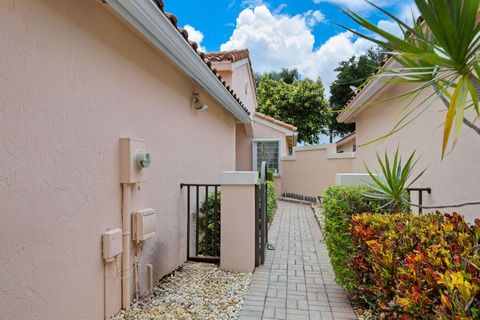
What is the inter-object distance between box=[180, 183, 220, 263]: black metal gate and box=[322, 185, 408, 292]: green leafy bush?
7.39 ft

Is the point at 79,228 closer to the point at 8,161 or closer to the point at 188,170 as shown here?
the point at 8,161

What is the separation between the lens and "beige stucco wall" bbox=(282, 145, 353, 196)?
576 inches

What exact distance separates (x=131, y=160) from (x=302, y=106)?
25684mm

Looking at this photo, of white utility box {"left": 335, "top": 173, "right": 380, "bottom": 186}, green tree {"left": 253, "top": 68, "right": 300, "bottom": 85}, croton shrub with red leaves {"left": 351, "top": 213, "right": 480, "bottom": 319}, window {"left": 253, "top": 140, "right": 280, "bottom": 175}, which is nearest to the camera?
croton shrub with red leaves {"left": 351, "top": 213, "right": 480, "bottom": 319}

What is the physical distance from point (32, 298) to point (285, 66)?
3876cm

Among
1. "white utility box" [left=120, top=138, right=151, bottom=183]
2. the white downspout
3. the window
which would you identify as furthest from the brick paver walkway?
the window

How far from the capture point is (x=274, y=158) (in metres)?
17.9

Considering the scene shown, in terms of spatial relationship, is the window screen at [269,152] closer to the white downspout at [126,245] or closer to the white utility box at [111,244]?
the white downspout at [126,245]

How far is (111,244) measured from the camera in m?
3.69

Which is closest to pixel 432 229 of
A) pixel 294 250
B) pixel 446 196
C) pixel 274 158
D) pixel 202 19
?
pixel 446 196

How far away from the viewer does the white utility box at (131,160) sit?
13.1 feet

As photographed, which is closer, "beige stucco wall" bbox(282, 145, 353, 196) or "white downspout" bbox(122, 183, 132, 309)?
"white downspout" bbox(122, 183, 132, 309)

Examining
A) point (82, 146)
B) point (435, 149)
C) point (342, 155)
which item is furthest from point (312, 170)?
point (82, 146)

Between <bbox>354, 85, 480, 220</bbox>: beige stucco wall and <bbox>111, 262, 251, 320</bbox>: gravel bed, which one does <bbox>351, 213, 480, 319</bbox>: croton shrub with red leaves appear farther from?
<bbox>111, 262, 251, 320</bbox>: gravel bed
